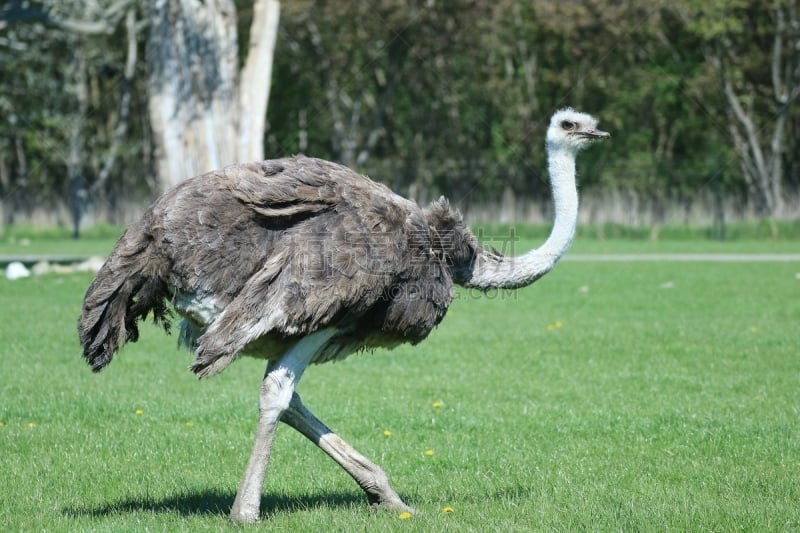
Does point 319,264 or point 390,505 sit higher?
point 319,264

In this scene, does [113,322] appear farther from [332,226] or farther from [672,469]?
[672,469]

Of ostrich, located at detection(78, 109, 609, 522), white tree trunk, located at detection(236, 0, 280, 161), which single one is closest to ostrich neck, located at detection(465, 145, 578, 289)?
ostrich, located at detection(78, 109, 609, 522)

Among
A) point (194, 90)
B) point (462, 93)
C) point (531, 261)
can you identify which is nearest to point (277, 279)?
point (531, 261)

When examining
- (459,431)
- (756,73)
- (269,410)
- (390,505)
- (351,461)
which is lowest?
(459,431)

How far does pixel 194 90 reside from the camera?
58.4 feet

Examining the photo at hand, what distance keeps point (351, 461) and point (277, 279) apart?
3.29ft

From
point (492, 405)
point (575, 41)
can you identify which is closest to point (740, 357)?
point (492, 405)

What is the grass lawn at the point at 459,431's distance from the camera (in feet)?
18.2

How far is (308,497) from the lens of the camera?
19.6ft

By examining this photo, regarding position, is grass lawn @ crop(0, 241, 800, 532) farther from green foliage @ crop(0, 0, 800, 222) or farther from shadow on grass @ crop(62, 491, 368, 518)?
green foliage @ crop(0, 0, 800, 222)

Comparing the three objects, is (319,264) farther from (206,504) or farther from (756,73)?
(756,73)

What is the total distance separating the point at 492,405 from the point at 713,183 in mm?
23026

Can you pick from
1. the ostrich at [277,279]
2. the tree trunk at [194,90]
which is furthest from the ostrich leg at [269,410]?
the tree trunk at [194,90]

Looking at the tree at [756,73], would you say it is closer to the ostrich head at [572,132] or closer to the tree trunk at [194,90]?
the tree trunk at [194,90]
